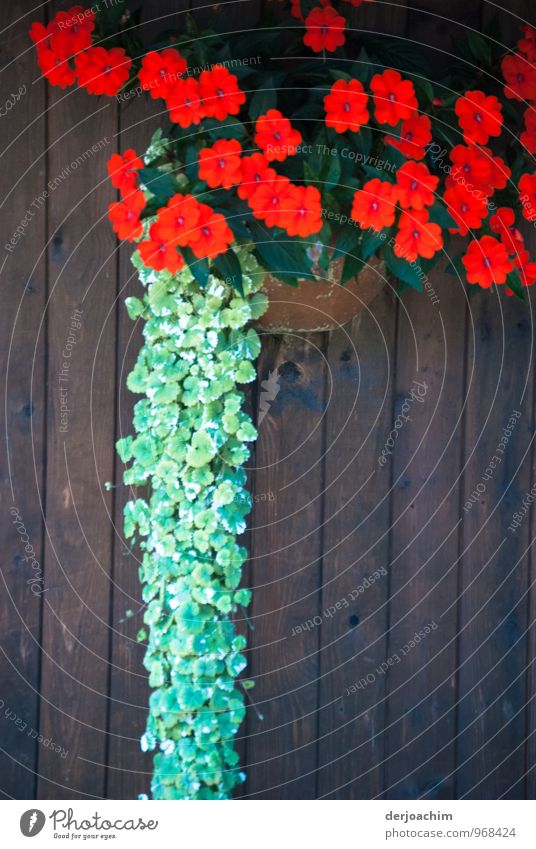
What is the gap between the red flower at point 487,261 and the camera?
5.27 feet

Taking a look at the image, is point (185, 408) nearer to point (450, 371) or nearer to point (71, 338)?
point (71, 338)

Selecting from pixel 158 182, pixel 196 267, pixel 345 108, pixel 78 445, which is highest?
pixel 345 108

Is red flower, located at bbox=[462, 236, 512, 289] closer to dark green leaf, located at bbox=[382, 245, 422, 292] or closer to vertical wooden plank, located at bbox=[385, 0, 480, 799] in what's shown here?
dark green leaf, located at bbox=[382, 245, 422, 292]

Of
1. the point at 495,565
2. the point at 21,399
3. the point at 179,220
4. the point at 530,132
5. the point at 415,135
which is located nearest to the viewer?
the point at 179,220

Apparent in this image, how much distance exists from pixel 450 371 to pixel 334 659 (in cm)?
64

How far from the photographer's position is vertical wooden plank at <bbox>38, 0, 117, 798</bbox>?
184cm

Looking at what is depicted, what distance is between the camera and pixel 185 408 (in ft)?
5.27

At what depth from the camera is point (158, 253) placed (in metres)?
1.50

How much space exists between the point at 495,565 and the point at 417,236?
0.80 m

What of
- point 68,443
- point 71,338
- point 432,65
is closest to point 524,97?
point 432,65

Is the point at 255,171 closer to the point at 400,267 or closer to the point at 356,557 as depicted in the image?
the point at 400,267

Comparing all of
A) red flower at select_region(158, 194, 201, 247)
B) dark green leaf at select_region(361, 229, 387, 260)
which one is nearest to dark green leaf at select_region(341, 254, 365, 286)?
dark green leaf at select_region(361, 229, 387, 260)

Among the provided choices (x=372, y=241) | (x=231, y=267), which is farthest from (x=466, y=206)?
(x=231, y=267)

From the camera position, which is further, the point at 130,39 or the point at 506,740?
the point at 506,740
